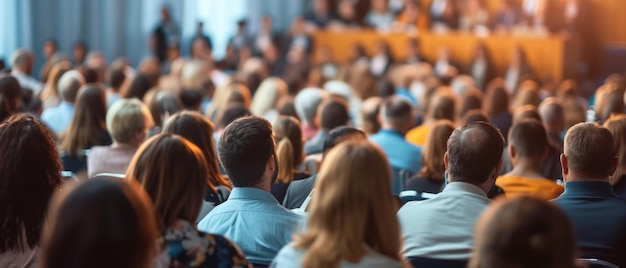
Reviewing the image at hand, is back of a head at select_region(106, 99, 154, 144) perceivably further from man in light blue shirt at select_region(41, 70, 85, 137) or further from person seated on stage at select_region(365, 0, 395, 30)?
person seated on stage at select_region(365, 0, 395, 30)

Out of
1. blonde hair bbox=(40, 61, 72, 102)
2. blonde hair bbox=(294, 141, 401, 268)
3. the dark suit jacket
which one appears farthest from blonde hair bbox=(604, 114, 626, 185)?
blonde hair bbox=(40, 61, 72, 102)

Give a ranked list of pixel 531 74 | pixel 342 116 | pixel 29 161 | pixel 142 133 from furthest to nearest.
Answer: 1. pixel 531 74
2. pixel 342 116
3. pixel 142 133
4. pixel 29 161

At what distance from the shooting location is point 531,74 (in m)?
13.7

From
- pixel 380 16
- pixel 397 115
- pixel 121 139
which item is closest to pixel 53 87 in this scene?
pixel 121 139

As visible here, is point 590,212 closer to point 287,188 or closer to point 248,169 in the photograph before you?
point 248,169

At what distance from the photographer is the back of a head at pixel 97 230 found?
2.03 meters

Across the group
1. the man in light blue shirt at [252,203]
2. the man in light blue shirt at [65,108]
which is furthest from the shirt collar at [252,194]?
the man in light blue shirt at [65,108]

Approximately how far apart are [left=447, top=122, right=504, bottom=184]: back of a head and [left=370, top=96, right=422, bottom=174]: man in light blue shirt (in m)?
2.44

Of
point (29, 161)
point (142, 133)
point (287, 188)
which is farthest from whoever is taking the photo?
point (142, 133)

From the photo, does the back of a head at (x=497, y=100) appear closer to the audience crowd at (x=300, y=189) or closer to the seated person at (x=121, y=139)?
the audience crowd at (x=300, y=189)

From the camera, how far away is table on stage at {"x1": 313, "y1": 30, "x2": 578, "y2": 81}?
14016 mm

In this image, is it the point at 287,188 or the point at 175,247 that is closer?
the point at 175,247

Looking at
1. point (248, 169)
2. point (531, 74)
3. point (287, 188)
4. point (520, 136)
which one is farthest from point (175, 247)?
point (531, 74)

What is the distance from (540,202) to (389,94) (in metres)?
7.72
